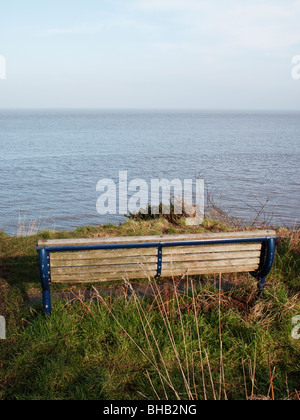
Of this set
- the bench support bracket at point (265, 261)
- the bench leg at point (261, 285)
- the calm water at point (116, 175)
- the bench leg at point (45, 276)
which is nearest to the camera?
the bench leg at point (45, 276)

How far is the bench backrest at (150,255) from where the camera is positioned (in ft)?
13.2

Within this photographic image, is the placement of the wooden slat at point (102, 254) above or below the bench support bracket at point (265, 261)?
above

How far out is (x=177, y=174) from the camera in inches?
875

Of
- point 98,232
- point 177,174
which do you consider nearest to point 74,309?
point 98,232

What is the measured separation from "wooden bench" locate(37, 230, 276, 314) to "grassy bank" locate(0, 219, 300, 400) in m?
0.29

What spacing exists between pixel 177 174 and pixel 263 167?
20.4 ft

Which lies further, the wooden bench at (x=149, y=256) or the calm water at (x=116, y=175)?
the calm water at (x=116, y=175)

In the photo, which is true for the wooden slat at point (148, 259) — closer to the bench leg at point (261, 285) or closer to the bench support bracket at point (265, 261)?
the bench support bracket at point (265, 261)

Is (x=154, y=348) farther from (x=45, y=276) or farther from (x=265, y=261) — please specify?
(x=265, y=261)

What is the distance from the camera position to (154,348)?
12.4 ft

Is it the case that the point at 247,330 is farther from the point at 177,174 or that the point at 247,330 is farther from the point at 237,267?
the point at 177,174

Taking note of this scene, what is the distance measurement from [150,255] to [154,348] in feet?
3.04
